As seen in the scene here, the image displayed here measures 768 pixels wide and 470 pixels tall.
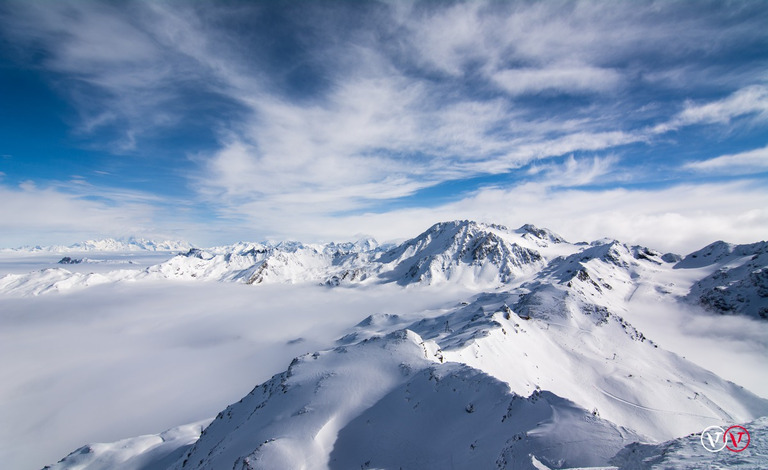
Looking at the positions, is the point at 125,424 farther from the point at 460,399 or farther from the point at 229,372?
the point at 460,399

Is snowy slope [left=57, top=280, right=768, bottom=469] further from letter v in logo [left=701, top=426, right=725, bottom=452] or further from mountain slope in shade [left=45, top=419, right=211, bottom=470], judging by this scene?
mountain slope in shade [left=45, top=419, right=211, bottom=470]

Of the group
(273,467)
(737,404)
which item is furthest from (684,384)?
(273,467)

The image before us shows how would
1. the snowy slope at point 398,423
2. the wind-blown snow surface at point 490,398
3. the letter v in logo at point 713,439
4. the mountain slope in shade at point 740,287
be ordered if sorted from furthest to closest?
the mountain slope in shade at point 740,287 < the wind-blown snow surface at point 490,398 < the snowy slope at point 398,423 < the letter v in logo at point 713,439

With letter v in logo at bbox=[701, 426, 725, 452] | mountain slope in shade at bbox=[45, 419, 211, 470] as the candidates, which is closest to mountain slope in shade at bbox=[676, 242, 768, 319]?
letter v in logo at bbox=[701, 426, 725, 452]

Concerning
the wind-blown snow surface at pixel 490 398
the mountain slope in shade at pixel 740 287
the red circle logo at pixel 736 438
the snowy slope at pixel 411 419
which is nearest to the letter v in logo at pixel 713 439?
the red circle logo at pixel 736 438

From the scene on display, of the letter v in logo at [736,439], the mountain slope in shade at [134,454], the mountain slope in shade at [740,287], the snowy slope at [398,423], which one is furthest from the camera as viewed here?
the mountain slope in shade at [740,287]

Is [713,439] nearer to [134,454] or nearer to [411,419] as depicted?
[411,419]

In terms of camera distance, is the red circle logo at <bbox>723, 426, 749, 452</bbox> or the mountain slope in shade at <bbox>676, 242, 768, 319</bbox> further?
the mountain slope in shade at <bbox>676, 242, 768, 319</bbox>

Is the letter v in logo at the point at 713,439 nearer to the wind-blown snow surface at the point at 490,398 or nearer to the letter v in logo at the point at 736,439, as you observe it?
the letter v in logo at the point at 736,439
